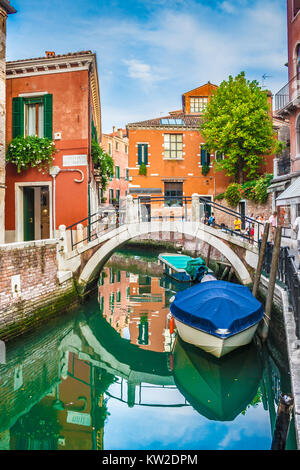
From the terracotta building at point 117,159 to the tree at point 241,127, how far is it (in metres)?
13.5

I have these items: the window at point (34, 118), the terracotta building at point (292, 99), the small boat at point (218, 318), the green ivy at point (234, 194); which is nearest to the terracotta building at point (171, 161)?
the green ivy at point (234, 194)

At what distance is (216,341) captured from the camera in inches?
251

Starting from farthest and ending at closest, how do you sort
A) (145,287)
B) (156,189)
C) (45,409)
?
(156,189)
(145,287)
(45,409)

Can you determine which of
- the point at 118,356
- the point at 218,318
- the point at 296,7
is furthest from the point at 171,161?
the point at 218,318

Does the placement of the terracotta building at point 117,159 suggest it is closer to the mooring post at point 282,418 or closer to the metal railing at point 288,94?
the metal railing at point 288,94

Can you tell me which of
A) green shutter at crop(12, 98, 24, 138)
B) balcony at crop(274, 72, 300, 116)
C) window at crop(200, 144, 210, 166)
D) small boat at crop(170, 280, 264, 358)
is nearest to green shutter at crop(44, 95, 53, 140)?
green shutter at crop(12, 98, 24, 138)

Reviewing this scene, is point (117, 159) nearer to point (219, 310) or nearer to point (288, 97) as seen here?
point (288, 97)

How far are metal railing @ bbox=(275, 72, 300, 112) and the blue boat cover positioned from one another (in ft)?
26.0

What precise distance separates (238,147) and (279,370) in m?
13.8

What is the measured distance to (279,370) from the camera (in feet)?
20.9

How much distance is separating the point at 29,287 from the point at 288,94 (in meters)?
Result: 10.9

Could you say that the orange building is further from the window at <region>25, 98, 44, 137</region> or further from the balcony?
the window at <region>25, 98, 44, 137</region>

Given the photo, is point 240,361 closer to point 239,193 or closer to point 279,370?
point 279,370

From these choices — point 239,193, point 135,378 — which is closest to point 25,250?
point 135,378
